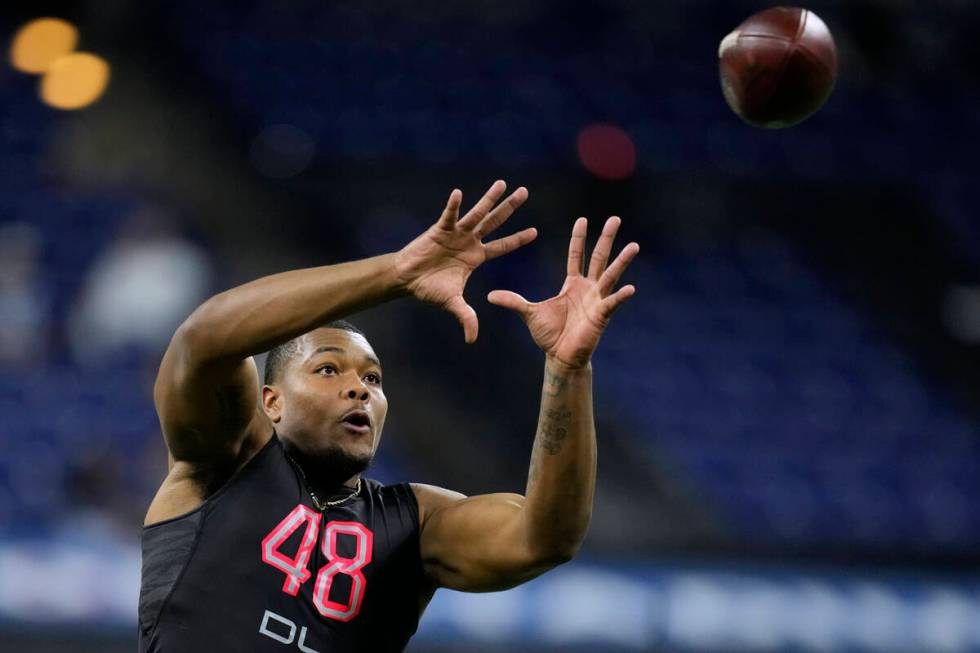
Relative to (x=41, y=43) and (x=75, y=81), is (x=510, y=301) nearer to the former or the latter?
(x=75, y=81)

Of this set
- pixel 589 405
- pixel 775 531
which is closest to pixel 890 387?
pixel 775 531

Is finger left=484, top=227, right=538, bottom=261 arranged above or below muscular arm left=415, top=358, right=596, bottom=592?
above

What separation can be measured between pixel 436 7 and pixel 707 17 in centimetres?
270

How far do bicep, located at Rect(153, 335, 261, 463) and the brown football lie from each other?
78.7 inches

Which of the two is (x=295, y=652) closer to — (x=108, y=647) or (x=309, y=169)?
(x=108, y=647)

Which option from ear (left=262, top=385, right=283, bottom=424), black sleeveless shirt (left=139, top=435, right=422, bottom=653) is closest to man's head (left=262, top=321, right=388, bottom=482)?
ear (left=262, top=385, right=283, bottom=424)

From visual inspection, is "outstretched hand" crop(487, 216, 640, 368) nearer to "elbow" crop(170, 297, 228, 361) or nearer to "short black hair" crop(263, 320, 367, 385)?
"elbow" crop(170, 297, 228, 361)

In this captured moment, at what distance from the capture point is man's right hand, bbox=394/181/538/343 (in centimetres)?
365

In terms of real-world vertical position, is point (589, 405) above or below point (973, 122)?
below

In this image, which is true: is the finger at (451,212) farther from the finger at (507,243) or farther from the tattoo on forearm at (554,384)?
the tattoo on forearm at (554,384)

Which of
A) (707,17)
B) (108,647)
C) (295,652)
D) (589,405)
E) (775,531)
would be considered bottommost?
(295,652)

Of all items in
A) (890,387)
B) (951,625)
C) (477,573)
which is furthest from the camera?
(890,387)

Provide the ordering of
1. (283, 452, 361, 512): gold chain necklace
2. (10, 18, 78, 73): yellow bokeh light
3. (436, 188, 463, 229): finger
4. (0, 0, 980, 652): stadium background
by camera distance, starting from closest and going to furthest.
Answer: (436, 188, 463, 229): finger → (283, 452, 361, 512): gold chain necklace → (0, 0, 980, 652): stadium background → (10, 18, 78, 73): yellow bokeh light

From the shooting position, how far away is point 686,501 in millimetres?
11164
